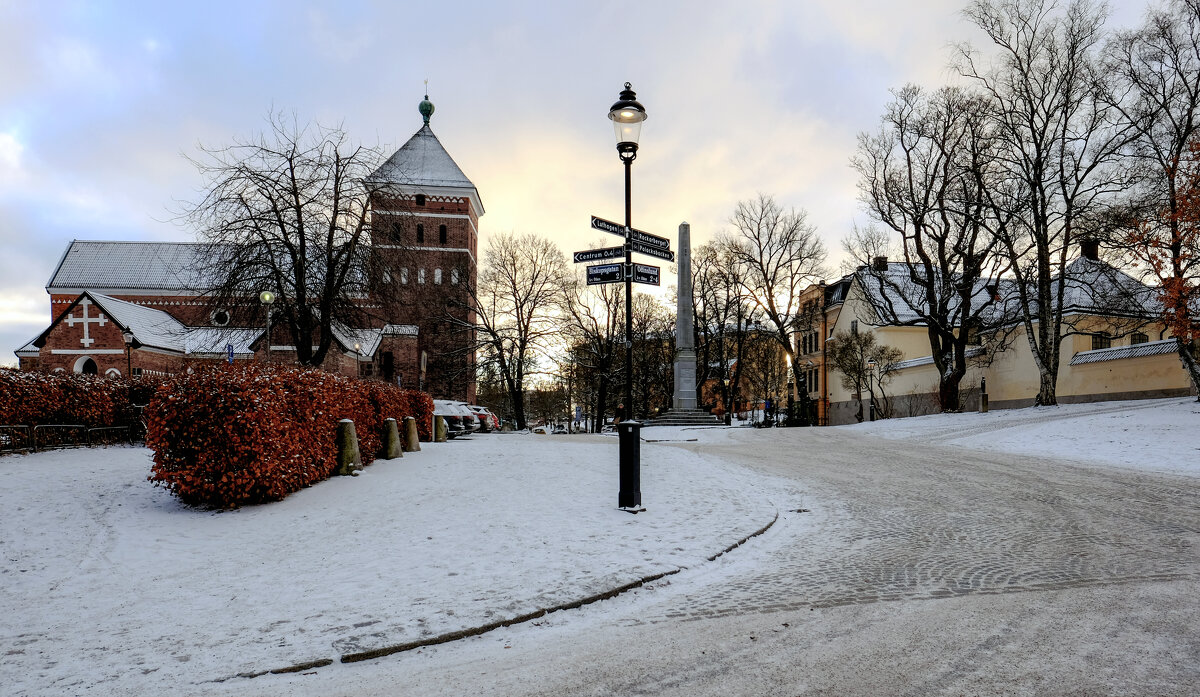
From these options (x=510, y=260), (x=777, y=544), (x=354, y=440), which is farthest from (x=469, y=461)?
(x=510, y=260)

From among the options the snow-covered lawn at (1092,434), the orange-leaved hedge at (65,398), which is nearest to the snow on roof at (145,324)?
the orange-leaved hedge at (65,398)

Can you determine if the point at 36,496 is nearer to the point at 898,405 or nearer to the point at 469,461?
the point at 469,461

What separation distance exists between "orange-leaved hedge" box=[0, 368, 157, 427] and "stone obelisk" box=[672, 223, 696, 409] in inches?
802

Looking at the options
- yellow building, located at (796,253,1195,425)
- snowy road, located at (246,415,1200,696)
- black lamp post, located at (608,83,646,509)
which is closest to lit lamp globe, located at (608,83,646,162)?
black lamp post, located at (608,83,646,509)

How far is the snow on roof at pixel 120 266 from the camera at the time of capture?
56.4 m

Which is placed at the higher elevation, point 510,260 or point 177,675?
point 510,260

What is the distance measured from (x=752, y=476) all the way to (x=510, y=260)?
3324cm

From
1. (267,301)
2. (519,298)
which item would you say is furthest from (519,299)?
(267,301)

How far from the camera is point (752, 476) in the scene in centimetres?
1232

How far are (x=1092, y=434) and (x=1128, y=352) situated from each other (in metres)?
13.4

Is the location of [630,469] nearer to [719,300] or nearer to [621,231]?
[621,231]

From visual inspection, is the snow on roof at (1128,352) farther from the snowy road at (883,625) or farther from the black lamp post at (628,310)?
the black lamp post at (628,310)

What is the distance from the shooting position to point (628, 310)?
332 inches

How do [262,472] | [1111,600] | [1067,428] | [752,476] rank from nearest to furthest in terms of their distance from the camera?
[1111,600] → [262,472] → [752,476] → [1067,428]
